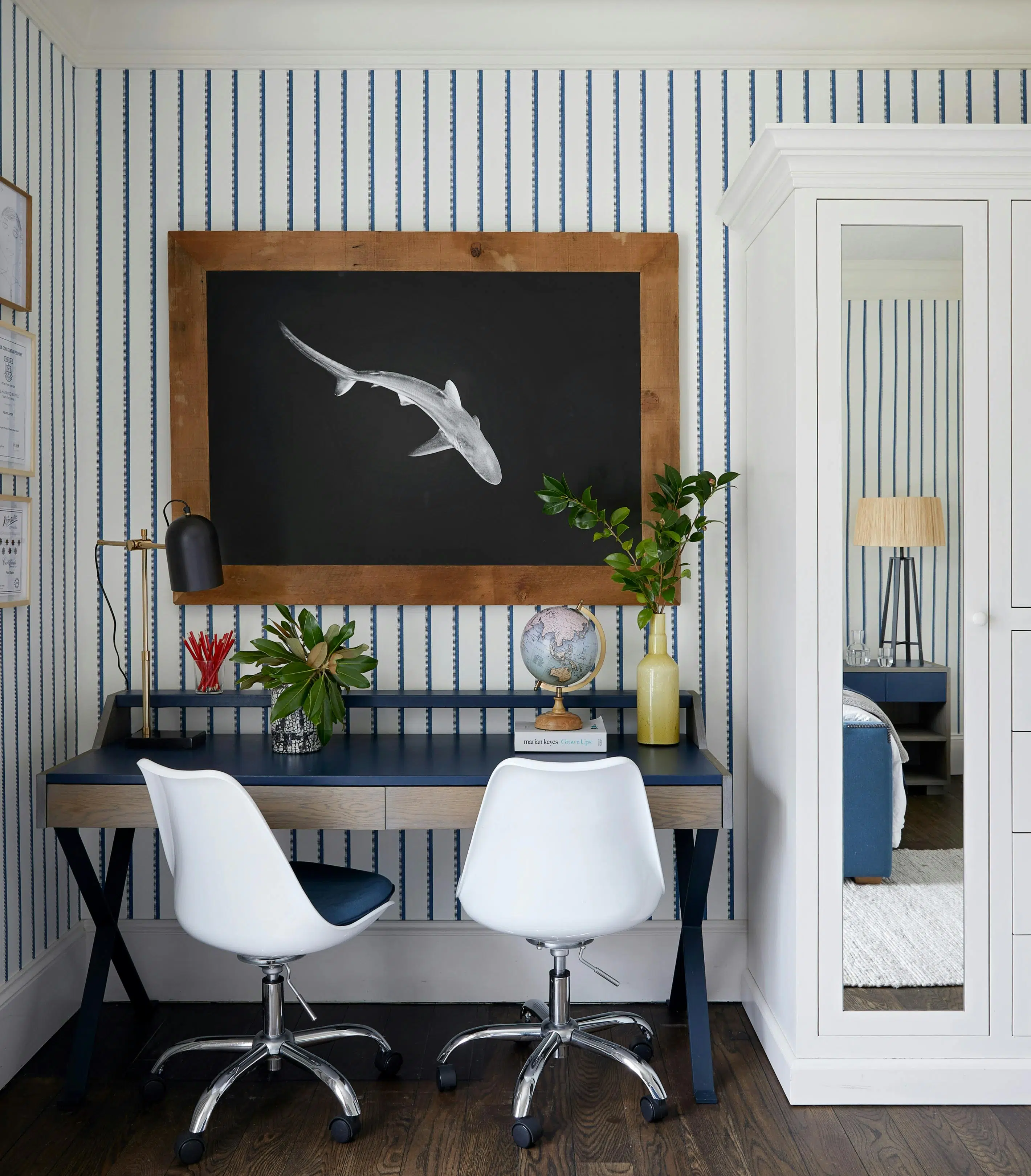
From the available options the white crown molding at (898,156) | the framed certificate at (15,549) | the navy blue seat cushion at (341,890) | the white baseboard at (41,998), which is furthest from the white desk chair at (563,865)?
the white crown molding at (898,156)

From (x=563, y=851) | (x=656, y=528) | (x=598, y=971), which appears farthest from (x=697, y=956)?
(x=656, y=528)

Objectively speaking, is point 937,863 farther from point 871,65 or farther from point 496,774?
point 871,65

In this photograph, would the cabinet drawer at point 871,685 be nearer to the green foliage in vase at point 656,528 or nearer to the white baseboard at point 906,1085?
the green foliage in vase at point 656,528

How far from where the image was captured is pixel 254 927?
2020 mm

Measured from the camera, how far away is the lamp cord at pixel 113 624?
2.75m

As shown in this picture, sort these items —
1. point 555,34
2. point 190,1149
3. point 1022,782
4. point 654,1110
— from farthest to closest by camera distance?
point 555,34
point 1022,782
point 654,1110
point 190,1149

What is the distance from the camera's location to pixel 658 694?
98.0 inches

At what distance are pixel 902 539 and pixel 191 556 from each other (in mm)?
1730

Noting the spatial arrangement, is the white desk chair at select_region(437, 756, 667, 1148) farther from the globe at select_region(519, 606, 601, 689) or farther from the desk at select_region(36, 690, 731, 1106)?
the globe at select_region(519, 606, 601, 689)

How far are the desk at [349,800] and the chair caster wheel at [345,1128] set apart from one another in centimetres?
62

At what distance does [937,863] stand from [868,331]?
126cm

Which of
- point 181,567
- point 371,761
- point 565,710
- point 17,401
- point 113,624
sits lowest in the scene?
point 371,761

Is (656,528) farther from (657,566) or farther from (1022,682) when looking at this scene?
(1022,682)

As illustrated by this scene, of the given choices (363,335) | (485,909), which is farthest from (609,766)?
(363,335)
